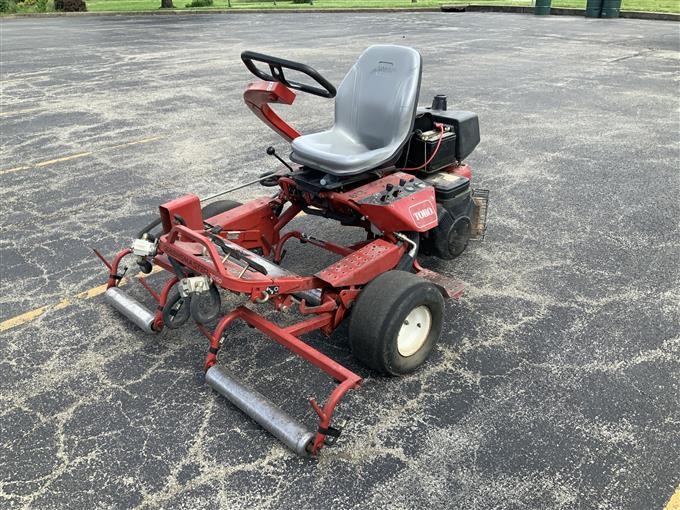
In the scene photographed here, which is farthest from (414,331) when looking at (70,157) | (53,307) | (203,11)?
(203,11)

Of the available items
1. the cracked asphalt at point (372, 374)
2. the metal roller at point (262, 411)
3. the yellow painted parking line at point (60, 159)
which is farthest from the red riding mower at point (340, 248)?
the yellow painted parking line at point (60, 159)

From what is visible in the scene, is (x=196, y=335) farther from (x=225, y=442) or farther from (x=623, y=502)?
(x=623, y=502)

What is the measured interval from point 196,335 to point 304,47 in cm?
A: 1215

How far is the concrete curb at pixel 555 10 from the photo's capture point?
65.2 ft

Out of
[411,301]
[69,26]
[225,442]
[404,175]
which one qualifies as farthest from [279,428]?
[69,26]

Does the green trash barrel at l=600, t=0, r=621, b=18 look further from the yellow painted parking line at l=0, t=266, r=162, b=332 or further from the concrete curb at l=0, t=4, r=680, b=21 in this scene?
the yellow painted parking line at l=0, t=266, r=162, b=332

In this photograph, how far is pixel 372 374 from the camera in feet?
10.1

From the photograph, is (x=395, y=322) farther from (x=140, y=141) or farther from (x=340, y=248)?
(x=140, y=141)

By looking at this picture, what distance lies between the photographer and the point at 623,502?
92.7 inches

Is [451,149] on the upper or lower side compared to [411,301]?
upper

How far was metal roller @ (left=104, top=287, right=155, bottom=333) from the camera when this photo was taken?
331cm

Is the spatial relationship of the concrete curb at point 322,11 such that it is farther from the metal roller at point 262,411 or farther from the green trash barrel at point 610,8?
the metal roller at point 262,411

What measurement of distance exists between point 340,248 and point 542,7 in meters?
21.8

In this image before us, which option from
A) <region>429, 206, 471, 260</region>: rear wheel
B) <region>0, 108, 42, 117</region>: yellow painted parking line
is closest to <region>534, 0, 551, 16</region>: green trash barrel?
<region>0, 108, 42, 117</region>: yellow painted parking line
